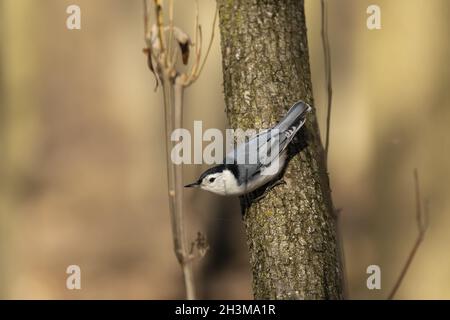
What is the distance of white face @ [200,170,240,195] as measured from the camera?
2.30 metres

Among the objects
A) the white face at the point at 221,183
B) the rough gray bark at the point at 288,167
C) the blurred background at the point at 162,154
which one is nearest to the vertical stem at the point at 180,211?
the rough gray bark at the point at 288,167

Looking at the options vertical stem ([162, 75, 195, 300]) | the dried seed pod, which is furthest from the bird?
vertical stem ([162, 75, 195, 300])

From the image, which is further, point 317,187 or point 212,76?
point 212,76

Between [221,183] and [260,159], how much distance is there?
166 mm

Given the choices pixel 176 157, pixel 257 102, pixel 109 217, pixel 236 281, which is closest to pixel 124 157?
pixel 109 217

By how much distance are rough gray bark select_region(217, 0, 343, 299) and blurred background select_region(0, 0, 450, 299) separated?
1.88 meters

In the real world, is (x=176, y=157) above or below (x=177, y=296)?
above

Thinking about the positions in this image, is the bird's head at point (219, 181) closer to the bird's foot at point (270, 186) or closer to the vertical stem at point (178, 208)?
the bird's foot at point (270, 186)

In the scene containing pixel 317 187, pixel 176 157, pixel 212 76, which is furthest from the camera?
pixel 212 76

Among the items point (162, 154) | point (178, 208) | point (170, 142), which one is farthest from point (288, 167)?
point (162, 154)

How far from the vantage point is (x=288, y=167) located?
2221 millimetres

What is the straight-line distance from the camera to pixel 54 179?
4309mm

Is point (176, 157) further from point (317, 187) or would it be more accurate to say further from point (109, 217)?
point (109, 217)

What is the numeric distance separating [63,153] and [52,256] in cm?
66
